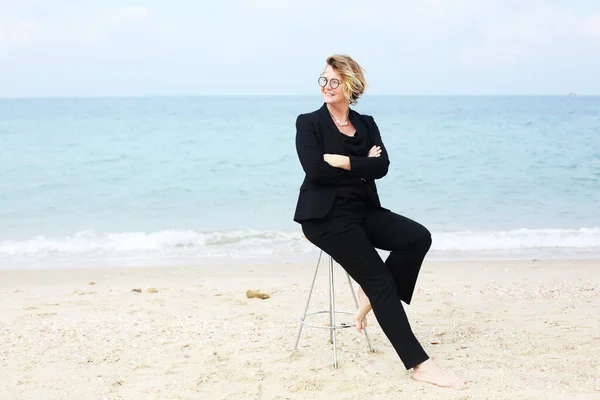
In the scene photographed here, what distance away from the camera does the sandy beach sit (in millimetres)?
4008

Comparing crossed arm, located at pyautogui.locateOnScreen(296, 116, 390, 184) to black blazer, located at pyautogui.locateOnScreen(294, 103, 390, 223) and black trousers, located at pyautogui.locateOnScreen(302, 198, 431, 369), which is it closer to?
black blazer, located at pyautogui.locateOnScreen(294, 103, 390, 223)

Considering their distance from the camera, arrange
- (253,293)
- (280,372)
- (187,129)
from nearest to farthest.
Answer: (280,372), (253,293), (187,129)

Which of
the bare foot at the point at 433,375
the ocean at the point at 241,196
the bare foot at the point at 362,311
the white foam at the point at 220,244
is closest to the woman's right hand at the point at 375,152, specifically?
the bare foot at the point at 362,311

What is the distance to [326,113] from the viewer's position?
4297mm

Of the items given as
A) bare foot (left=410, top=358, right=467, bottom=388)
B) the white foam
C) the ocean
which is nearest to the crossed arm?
bare foot (left=410, top=358, right=467, bottom=388)

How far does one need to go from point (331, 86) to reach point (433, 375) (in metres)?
1.79

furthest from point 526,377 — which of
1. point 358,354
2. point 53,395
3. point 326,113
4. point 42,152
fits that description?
point 42,152

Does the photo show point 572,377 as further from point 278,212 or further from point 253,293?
point 278,212

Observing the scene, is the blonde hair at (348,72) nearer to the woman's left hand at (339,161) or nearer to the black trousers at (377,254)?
the woman's left hand at (339,161)

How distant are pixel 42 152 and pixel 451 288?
18.9 meters

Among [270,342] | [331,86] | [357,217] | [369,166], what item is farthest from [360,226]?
[270,342]

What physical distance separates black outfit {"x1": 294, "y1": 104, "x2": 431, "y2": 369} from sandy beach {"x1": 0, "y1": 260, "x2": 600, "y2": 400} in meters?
0.45

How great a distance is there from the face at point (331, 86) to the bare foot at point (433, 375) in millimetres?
1643

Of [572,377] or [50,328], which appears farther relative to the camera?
[50,328]
